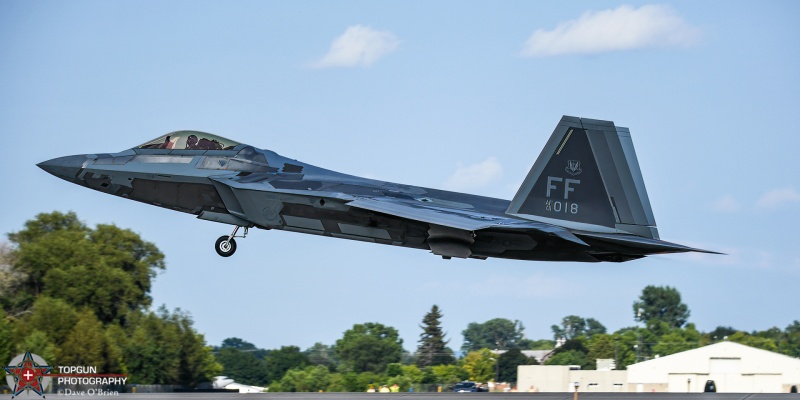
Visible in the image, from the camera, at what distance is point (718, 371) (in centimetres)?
3947

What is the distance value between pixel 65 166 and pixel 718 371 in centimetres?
2632

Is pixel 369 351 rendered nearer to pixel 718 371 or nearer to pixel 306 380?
pixel 306 380

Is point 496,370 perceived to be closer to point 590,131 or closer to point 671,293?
point 590,131

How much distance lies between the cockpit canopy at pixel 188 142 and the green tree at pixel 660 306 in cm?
6588

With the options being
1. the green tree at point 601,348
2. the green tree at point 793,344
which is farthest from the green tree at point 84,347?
the green tree at point 793,344

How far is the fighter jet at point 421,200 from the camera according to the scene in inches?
931

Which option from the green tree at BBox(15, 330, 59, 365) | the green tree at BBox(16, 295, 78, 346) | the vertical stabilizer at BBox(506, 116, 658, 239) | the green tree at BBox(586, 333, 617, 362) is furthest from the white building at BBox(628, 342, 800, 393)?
the green tree at BBox(16, 295, 78, 346)

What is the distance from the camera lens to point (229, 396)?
2394 centimetres

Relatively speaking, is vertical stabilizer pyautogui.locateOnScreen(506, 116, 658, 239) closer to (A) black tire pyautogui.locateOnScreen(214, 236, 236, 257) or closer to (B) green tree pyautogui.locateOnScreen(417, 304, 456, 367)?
(A) black tire pyautogui.locateOnScreen(214, 236, 236, 257)

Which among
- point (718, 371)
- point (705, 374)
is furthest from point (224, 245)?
point (718, 371)

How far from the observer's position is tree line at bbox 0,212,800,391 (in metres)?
41.3

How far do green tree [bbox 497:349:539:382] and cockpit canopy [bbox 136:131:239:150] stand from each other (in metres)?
26.3

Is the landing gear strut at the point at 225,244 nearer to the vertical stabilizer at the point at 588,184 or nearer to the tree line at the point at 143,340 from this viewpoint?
the vertical stabilizer at the point at 588,184

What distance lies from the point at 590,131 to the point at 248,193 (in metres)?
8.42
